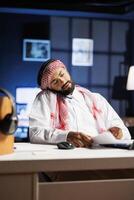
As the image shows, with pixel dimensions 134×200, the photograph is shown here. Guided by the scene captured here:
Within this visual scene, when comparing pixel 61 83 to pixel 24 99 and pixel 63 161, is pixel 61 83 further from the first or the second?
pixel 24 99

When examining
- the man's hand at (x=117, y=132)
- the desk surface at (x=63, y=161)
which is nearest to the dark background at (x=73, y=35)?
the man's hand at (x=117, y=132)

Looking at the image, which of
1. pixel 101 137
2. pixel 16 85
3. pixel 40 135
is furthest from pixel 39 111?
pixel 16 85

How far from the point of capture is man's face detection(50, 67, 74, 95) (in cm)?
179

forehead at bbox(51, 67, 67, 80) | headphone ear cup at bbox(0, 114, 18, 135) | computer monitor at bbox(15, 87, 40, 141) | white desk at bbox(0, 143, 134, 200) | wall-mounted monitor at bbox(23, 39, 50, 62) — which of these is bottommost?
computer monitor at bbox(15, 87, 40, 141)

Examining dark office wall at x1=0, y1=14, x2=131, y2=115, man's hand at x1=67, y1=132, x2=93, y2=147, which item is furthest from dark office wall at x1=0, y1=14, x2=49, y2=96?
man's hand at x1=67, y1=132, x2=93, y2=147

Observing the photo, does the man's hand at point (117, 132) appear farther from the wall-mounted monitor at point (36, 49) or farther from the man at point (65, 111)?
the wall-mounted monitor at point (36, 49)

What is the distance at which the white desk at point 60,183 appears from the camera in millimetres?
1061

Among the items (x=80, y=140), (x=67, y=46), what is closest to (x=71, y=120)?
(x=80, y=140)

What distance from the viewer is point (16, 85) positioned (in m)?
5.01

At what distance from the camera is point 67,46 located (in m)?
5.25

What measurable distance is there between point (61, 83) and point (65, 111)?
0.45 ft

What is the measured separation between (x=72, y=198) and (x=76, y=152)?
0.55 ft

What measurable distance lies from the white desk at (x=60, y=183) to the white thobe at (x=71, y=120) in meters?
0.37

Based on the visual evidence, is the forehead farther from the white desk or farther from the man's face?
the white desk
